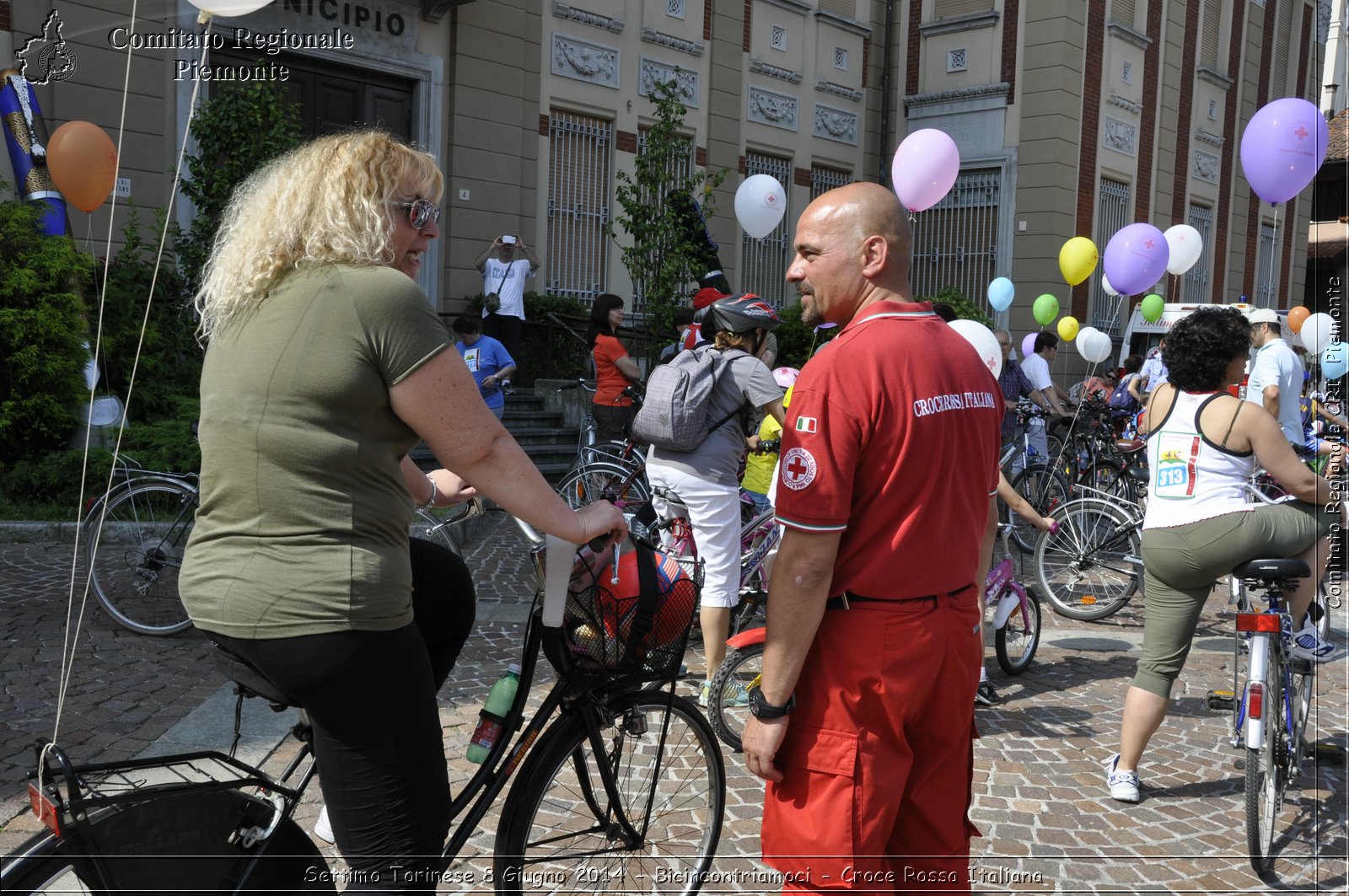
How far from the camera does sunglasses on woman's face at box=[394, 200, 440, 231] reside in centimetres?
220

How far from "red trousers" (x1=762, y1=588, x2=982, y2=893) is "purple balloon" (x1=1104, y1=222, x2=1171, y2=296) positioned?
10903 mm

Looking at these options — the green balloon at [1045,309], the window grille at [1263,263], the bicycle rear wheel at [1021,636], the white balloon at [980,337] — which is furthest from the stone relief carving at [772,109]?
the window grille at [1263,263]

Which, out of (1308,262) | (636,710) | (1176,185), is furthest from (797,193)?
(1308,262)

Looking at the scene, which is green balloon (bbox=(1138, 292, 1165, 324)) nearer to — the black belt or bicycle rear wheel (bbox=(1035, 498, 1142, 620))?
bicycle rear wheel (bbox=(1035, 498, 1142, 620))

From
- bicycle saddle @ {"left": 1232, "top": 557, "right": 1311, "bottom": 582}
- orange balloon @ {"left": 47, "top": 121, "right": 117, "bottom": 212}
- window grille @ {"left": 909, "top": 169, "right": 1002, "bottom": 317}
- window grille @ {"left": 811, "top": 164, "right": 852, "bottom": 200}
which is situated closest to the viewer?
bicycle saddle @ {"left": 1232, "top": 557, "right": 1311, "bottom": 582}

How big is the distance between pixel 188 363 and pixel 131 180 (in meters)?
→ 2.51

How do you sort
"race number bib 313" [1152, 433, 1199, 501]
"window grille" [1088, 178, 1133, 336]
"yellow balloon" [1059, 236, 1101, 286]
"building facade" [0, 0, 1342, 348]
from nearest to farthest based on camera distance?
"race number bib 313" [1152, 433, 1199, 501], "building facade" [0, 0, 1342, 348], "yellow balloon" [1059, 236, 1101, 286], "window grille" [1088, 178, 1133, 336]

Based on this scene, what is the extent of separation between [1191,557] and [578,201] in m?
12.7

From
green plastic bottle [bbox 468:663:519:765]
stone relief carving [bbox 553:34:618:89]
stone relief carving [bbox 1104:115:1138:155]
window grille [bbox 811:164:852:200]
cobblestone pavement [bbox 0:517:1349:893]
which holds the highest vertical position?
stone relief carving [bbox 1104:115:1138:155]

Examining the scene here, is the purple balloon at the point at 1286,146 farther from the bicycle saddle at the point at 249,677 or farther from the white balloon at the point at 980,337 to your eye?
the bicycle saddle at the point at 249,677

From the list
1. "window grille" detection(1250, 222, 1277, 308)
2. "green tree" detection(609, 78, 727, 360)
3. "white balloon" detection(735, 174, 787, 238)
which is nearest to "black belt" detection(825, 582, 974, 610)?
"green tree" detection(609, 78, 727, 360)

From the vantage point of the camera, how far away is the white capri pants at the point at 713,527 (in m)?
5.28

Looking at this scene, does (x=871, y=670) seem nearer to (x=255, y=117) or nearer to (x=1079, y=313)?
(x=255, y=117)

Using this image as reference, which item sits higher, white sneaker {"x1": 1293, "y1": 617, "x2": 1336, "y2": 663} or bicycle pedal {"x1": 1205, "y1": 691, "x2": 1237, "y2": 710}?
white sneaker {"x1": 1293, "y1": 617, "x2": 1336, "y2": 663}
